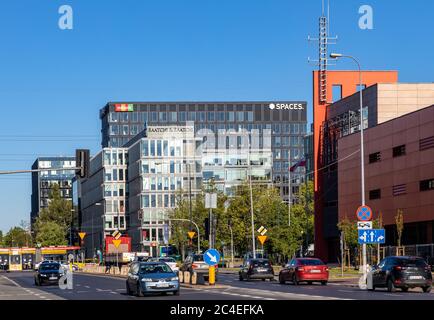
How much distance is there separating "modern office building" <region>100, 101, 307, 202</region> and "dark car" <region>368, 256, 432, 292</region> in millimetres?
146062

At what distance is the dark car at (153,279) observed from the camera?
3938cm

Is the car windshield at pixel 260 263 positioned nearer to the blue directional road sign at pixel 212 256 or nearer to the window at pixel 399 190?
the blue directional road sign at pixel 212 256

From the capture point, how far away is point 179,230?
410 feet

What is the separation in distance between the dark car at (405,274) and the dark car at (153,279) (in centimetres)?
973

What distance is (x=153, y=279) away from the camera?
130 feet

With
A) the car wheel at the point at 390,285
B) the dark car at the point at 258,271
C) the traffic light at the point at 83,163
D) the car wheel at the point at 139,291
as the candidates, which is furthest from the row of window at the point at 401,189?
the car wheel at the point at 139,291

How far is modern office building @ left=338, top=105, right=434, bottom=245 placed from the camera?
83562mm

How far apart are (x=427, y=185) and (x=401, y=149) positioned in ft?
19.6

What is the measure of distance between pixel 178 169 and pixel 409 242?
251ft

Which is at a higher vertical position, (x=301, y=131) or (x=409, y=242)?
(x=301, y=131)

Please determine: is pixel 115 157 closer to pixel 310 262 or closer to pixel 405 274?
pixel 310 262
